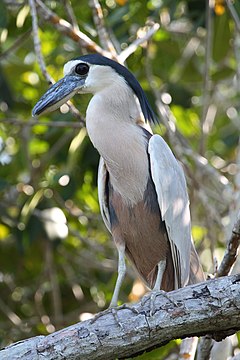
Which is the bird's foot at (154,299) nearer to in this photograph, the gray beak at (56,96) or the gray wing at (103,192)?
the gray wing at (103,192)

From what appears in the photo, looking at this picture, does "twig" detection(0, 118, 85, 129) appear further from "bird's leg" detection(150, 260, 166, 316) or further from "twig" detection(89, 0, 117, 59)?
"bird's leg" detection(150, 260, 166, 316)

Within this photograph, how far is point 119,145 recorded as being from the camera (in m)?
3.63

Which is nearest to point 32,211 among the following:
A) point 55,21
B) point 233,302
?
point 55,21

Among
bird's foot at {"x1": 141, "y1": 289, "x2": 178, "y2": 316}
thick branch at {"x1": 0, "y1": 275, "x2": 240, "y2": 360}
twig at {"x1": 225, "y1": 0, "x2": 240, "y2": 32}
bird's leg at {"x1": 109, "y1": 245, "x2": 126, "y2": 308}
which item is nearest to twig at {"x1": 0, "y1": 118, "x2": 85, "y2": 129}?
bird's leg at {"x1": 109, "y1": 245, "x2": 126, "y2": 308}

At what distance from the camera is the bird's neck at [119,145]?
11.9ft

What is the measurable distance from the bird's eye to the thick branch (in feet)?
4.21

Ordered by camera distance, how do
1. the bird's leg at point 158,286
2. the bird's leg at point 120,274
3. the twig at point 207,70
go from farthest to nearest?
the twig at point 207,70 < the bird's leg at point 120,274 < the bird's leg at point 158,286

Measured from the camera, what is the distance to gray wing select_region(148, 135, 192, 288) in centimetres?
357

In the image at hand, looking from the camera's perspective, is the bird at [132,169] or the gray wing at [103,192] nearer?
the bird at [132,169]

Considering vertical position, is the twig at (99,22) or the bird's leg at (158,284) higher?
the twig at (99,22)

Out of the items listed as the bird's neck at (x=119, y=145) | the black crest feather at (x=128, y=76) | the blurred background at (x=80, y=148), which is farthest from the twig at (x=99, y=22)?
the bird's neck at (x=119, y=145)

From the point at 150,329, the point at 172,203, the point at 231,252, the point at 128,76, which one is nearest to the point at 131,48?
the point at 128,76

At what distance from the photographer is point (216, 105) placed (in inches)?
221

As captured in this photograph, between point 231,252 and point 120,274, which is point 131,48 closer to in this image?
point 120,274
